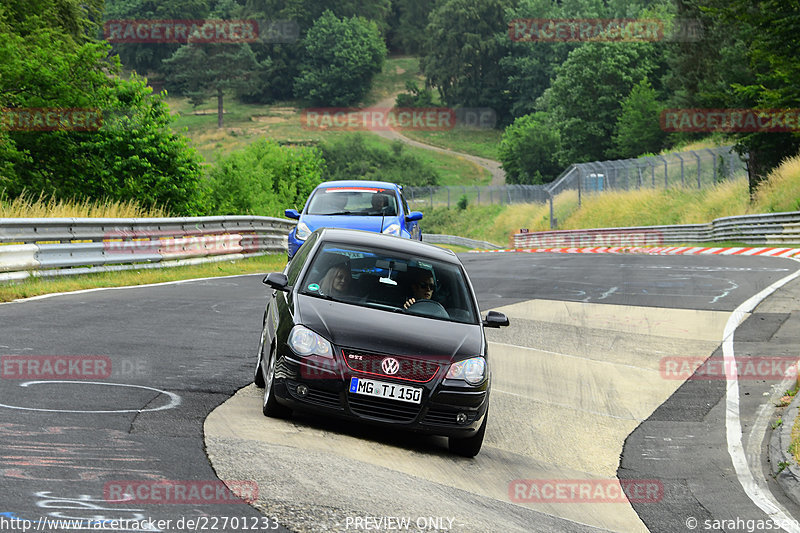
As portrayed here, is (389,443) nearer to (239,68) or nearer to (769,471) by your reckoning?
(769,471)

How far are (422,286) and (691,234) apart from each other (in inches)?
Answer: 1409

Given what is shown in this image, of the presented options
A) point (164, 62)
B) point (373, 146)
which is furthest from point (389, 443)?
point (164, 62)

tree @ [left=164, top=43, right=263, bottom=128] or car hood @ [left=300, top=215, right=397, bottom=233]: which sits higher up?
car hood @ [left=300, top=215, right=397, bottom=233]

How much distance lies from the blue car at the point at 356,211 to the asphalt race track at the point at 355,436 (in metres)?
2.66

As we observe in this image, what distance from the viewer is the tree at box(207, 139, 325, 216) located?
137 feet

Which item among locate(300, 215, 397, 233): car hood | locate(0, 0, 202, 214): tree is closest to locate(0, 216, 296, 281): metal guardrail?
locate(300, 215, 397, 233): car hood

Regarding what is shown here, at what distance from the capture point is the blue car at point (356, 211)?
17.4 meters

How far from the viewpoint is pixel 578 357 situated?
41.6ft

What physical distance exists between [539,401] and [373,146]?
394 feet

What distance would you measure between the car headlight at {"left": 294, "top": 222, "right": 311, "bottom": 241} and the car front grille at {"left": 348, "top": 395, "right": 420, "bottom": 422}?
10.1 meters
